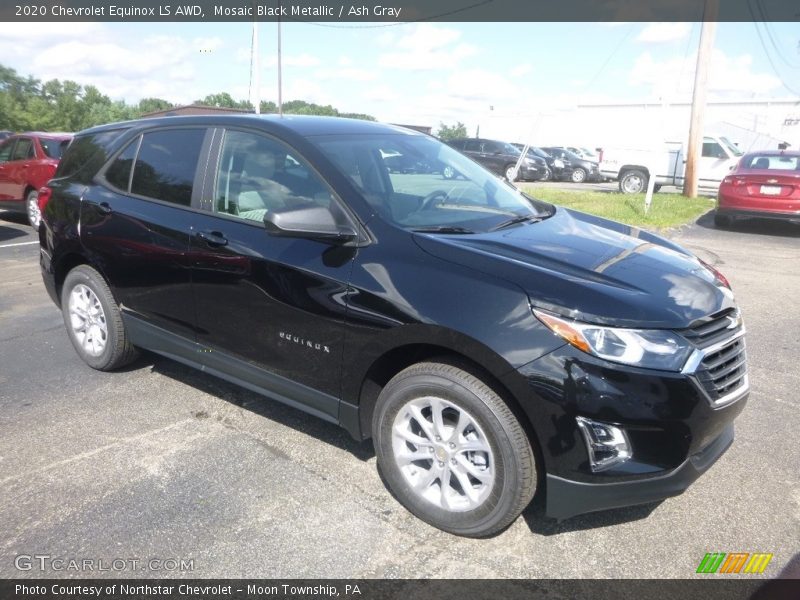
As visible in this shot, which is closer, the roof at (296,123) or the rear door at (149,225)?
the roof at (296,123)

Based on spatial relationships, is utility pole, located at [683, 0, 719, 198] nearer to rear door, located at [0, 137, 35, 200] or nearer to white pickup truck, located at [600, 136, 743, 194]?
white pickup truck, located at [600, 136, 743, 194]

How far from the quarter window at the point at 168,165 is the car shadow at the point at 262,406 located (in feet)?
4.37

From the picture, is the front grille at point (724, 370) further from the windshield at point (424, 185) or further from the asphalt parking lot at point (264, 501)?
the windshield at point (424, 185)

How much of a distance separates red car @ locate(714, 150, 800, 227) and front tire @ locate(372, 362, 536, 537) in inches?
415

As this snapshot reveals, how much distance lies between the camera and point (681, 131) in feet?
102

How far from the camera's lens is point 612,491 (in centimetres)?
248

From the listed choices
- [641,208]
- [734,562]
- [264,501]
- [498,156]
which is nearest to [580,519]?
[734,562]

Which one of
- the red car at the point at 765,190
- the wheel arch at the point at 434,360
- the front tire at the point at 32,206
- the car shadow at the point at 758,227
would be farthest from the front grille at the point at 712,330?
the front tire at the point at 32,206

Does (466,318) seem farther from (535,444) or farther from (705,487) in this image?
(705,487)

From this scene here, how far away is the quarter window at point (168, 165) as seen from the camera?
3.77 meters

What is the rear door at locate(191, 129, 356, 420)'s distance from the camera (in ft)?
9.98

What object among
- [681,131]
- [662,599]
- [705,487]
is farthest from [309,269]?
[681,131]

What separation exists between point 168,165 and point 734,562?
370cm

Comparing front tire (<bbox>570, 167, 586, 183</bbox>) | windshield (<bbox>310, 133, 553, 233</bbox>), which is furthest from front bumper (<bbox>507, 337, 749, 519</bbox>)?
front tire (<bbox>570, 167, 586, 183</bbox>)
